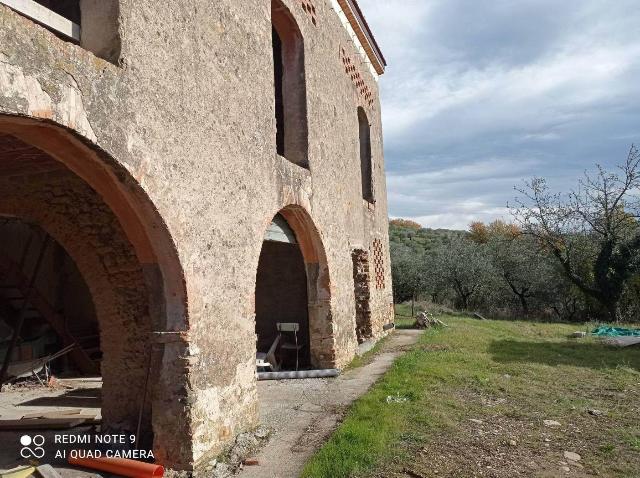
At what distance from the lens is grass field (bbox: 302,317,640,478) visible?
427cm

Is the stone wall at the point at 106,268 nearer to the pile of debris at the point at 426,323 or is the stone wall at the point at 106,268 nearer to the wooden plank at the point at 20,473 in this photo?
the wooden plank at the point at 20,473

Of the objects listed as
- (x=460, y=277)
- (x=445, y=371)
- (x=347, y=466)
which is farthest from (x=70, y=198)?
(x=460, y=277)

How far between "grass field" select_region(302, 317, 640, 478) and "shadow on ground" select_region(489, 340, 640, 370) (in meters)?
Result: 0.04

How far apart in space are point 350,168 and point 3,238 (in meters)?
6.33

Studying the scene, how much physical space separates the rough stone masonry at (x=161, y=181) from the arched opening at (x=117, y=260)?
0.04ft

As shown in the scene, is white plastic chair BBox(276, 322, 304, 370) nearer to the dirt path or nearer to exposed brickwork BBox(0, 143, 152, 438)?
the dirt path

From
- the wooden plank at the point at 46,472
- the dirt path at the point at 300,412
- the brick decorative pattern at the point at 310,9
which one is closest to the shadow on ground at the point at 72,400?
the dirt path at the point at 300,412

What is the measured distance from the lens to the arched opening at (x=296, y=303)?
8.35 m

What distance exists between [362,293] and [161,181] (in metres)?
7.67

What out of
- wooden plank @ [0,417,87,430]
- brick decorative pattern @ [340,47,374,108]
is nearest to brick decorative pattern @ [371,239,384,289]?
brick decorative pattern @ [340,47,374,108]

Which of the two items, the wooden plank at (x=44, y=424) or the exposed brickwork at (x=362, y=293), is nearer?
the wooden plank at (x=44, y=424)

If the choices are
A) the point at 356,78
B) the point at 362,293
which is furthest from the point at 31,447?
the point at 356,78

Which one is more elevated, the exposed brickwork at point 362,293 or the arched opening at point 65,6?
the arched opening at point 65,6

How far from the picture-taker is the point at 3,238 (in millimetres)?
8516
